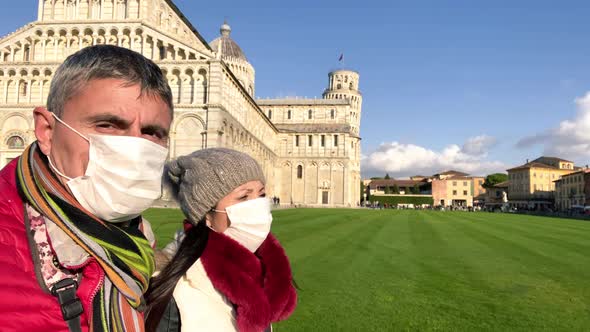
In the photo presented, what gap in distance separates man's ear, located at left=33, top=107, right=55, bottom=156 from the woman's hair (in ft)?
2.52

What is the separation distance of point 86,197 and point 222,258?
2.91 ft

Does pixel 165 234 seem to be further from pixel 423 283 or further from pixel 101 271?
pixel 101 271

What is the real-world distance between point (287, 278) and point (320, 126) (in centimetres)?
6938

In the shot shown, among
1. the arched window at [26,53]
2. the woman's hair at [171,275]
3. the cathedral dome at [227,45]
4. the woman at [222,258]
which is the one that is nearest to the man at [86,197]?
the woman's hair at [171,275]

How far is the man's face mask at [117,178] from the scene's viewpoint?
1524 millimetres

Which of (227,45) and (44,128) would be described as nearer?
(44,128)

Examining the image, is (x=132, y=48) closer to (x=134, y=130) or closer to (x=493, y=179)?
(x=134, y=130)

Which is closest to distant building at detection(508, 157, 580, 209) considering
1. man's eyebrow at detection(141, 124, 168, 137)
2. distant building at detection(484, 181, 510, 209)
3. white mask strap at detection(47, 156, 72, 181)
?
distant building at detection(484, 181, 510, 209)

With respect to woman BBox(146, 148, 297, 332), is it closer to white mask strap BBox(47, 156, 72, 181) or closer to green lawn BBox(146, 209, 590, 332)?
white mask strap BBox(47, 156, 72, 181)

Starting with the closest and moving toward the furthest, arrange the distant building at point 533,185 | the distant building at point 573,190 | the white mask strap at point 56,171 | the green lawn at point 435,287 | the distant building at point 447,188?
the white mask strap at point 56,171 < the green lawn at point 435,287 < the distant building at point 573,190 < the distant building at point 533,185 < the distant building at point 447,188

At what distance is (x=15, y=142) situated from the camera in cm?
3612

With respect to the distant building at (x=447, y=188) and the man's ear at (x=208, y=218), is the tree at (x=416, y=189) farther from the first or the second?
the man's ear at (x=208, y=218)

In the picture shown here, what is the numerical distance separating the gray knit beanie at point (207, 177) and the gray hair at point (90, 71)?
0.94 metres

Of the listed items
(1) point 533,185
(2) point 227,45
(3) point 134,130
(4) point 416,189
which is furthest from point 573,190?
(3) point 134,130
